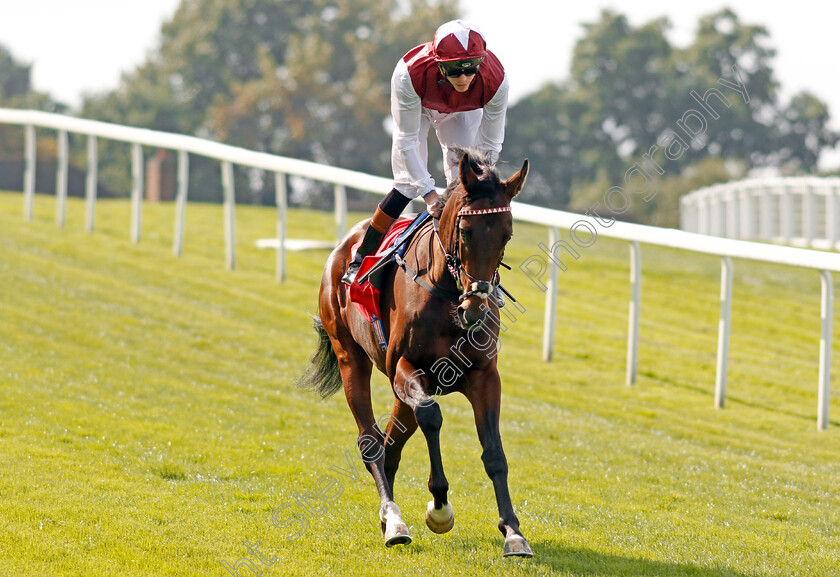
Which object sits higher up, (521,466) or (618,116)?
(618,116)

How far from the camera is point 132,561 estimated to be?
4.68 metres

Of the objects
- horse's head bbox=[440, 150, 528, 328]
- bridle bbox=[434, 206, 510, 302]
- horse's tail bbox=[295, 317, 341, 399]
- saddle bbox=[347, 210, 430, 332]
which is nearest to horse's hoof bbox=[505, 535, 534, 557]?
horse's head bbox=[440, 150, 528, 328]

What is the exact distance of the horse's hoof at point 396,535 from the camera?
4.71m

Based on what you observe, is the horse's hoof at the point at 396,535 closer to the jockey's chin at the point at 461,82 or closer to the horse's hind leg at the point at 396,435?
the horse's hind leg at the point at 396,435

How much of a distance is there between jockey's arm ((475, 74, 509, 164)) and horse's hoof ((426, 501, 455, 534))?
6.29 ft

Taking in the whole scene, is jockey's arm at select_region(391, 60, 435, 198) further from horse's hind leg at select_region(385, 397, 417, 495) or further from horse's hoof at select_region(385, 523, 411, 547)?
horse's hoof at select_region(385, 523, 411, 547)

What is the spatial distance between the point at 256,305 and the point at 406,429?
22.5 feet

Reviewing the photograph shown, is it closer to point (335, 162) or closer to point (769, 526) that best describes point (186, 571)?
point (769, 526)

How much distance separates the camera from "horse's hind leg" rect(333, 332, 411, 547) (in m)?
4.85

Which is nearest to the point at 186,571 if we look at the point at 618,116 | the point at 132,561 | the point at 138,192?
the point at 132,561

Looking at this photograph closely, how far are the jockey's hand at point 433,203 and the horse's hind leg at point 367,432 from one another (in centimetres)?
141

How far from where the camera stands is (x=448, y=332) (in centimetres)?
484

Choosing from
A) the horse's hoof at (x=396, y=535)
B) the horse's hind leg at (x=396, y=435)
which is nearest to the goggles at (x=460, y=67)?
the horse's hind leg at (x=396, y=435)

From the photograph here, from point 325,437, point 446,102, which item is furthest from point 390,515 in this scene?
point 325,437
